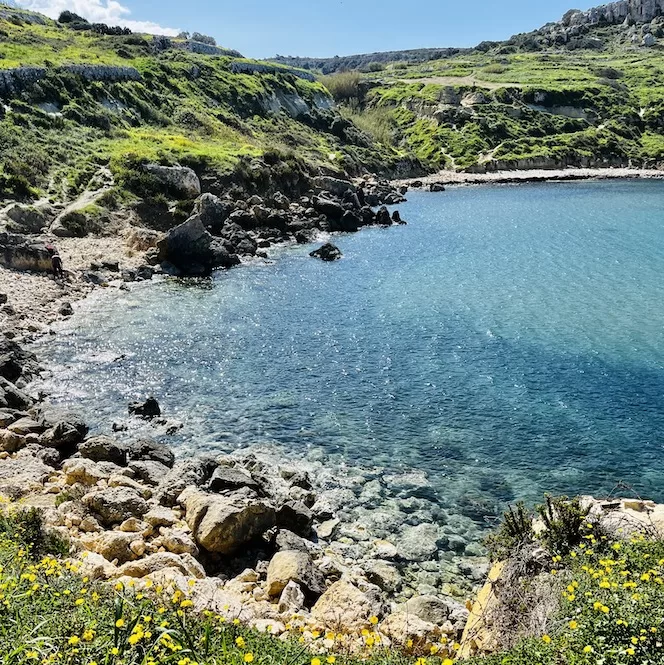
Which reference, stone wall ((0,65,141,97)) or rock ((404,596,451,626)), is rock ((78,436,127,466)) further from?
stone wall ((0,65,141,97))

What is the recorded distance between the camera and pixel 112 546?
16.4 meters

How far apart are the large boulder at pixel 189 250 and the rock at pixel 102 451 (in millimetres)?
31005

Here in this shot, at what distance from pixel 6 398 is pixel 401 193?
3531 inches

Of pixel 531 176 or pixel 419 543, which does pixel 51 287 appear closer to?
pixel 419 543

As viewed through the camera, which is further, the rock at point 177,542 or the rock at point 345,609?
the rock at point 177,542

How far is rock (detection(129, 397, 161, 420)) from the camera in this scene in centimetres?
2814

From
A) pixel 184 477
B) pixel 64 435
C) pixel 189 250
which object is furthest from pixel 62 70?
pixel 184 477

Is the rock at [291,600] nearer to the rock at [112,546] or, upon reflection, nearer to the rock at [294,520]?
the rock at [294,520]

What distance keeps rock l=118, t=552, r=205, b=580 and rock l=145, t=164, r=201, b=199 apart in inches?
2218

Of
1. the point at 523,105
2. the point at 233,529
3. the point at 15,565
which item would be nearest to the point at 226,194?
the point at 233,529

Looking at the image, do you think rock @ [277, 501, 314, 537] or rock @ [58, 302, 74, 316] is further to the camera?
rock @ [58, 302, 74, 316]

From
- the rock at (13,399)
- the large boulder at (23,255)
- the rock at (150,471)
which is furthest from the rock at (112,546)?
the large boulder at (23,255)

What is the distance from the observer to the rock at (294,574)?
16.0 metres

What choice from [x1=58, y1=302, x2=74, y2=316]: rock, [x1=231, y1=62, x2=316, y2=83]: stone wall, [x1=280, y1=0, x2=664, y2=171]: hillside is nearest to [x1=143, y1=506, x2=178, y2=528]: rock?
[x1=58, y1=302, x2=74, y2=316]: rock
